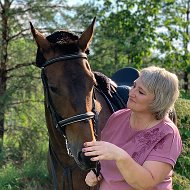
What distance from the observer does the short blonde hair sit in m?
2.65

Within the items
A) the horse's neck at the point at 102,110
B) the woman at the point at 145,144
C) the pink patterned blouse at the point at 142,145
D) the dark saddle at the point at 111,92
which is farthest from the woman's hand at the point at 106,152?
the dark saddle at the point at 111,92

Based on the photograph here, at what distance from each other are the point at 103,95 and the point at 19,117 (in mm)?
8802

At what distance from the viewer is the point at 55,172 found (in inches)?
158

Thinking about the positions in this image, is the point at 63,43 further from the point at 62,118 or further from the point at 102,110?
the point at 102,110

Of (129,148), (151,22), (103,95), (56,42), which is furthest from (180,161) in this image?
(151,22)

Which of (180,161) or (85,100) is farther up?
(85,100)

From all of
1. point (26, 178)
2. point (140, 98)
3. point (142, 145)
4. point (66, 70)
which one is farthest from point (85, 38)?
point (26, 178)

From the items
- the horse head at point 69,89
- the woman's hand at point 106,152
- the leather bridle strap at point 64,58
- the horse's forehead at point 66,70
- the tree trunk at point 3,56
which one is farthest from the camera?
the tree trunk at point 3,56

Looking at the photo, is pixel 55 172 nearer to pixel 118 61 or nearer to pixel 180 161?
pixel 180 161

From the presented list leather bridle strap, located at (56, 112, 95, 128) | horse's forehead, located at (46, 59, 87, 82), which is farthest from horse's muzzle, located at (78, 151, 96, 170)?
horse's forehead, located at (46, 59, 87, 82)

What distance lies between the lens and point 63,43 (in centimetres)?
Result: 356

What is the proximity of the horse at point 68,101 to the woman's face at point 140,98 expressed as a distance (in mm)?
462

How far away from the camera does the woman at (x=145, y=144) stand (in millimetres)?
2480

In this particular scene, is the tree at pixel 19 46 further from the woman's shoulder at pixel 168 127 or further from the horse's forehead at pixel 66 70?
the woman's shoulder at pixel 168 127
